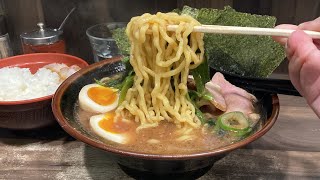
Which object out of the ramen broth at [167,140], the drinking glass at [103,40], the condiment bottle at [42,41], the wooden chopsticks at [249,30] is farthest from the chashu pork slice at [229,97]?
the condiment bottle at [42,41]

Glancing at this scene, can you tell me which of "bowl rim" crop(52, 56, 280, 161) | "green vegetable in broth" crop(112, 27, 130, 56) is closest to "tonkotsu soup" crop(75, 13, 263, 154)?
"bowl rim" crop(52, 56, 280, 161)

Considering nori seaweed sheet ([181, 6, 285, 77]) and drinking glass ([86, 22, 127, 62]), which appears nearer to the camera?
nori seaweed sheet ([181, 6, 285, 77])

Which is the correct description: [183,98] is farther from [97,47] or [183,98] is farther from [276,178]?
[97,47]

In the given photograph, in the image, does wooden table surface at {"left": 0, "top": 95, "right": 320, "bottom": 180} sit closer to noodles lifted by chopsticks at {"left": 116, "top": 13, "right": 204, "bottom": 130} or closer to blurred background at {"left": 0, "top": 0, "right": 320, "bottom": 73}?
noodles lifted by chopsticks at {"left": 116, "top": 13, "right": 204, "bottom": 130}

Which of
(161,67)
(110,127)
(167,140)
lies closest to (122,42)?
(161,67)

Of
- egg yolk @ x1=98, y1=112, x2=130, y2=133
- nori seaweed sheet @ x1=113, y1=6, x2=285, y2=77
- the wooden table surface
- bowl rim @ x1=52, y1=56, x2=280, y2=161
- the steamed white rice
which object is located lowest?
the wooden table surface

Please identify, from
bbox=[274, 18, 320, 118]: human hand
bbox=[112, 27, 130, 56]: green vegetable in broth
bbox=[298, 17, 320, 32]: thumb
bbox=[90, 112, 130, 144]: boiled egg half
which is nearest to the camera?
bbox=[274, 18, 320, 118]: human hand

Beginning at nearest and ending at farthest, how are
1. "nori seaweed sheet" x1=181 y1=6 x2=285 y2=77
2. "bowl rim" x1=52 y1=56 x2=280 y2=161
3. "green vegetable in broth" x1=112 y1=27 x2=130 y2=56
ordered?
1. "bowl rim" x1=52 y1=56 x2=280 y2=161
2. "nori seaweed sheet" x1=181 y1=6 x2=285 y2=77
3. "green vegetable in broth" x1=112 y1=27 x2=130 y2=56
